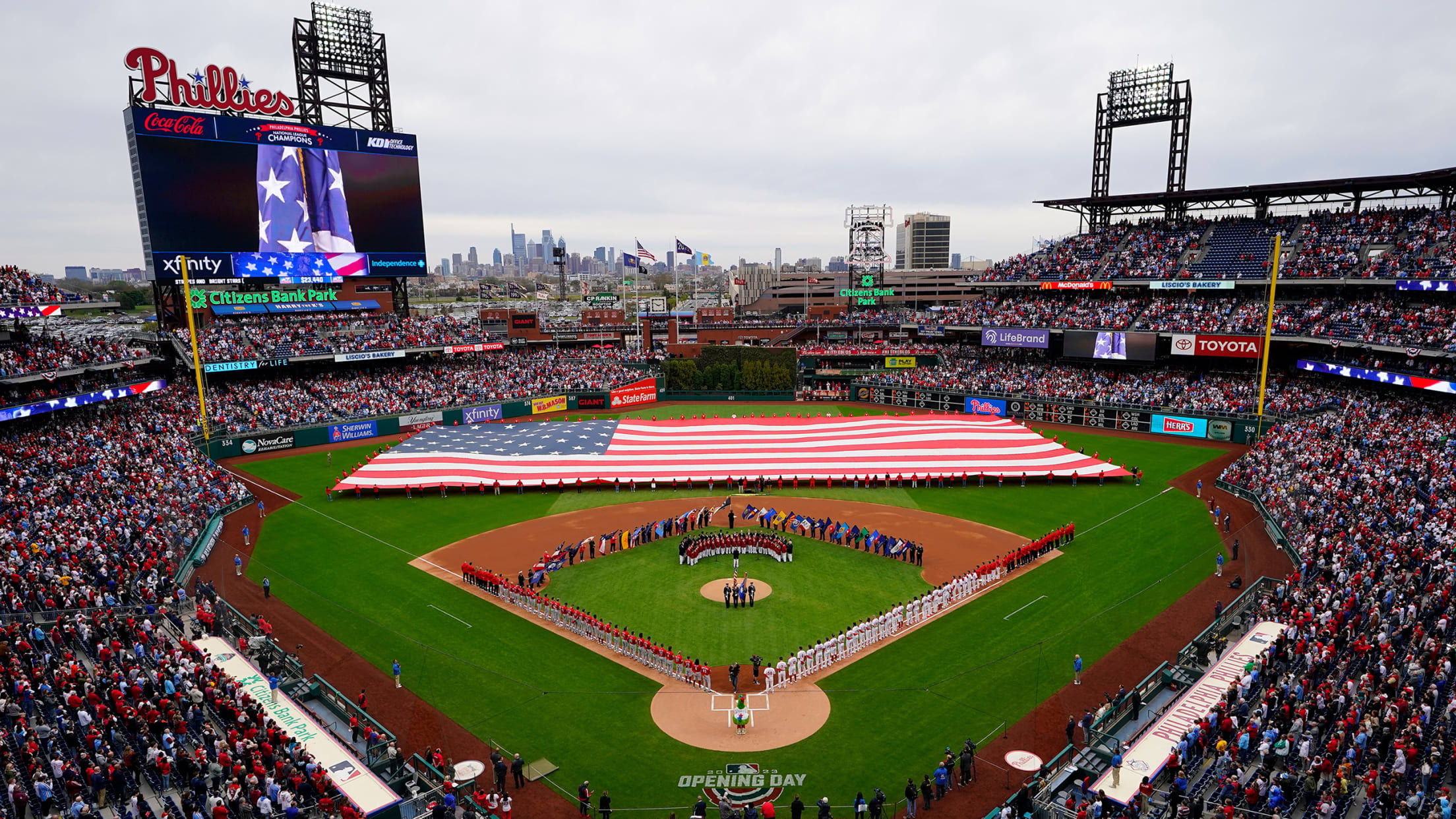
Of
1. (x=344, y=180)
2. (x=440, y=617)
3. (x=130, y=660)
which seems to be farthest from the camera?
(x=344, y=180)

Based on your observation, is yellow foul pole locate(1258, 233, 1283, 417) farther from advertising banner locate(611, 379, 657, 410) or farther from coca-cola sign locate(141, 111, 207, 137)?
coca-cola sign locate(141, 111, 207, 137)

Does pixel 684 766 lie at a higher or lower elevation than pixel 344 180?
lower

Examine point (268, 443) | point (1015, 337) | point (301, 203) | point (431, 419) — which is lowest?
point (268, 443)

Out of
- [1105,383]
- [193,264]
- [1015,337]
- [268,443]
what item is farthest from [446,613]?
[1015,337]

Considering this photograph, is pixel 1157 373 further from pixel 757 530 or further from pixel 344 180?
pixel 344 180

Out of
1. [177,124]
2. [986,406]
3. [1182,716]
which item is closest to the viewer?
[1182,716]

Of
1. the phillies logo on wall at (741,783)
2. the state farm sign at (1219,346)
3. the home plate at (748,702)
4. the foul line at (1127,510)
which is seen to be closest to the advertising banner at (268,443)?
the home plate at (748,702)

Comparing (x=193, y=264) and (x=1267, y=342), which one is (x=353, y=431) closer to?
(x=193, y=264)

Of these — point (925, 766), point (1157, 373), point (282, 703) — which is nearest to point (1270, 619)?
point (925, 766)
